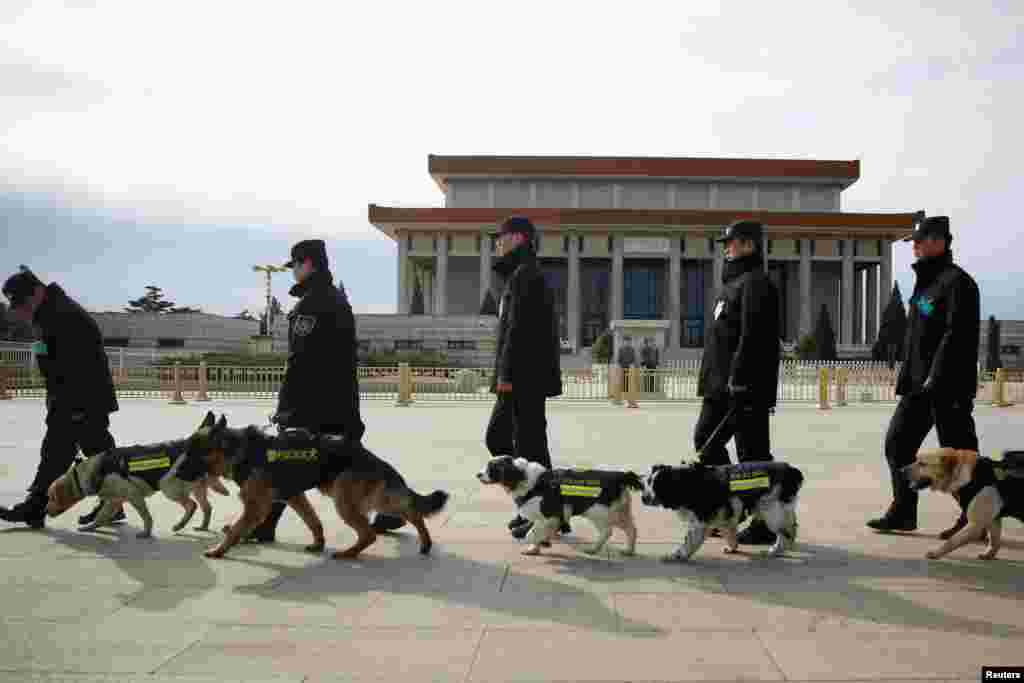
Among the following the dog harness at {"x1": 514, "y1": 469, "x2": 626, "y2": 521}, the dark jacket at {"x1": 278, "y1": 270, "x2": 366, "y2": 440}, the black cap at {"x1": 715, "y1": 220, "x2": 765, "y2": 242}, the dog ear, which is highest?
the black cap at {"x1": 715, "y1": 220, "x2": 765, "y2": 242}

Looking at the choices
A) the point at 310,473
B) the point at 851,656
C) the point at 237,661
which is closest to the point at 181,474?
the point at 310,473

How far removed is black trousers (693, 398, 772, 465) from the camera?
5.12 meters

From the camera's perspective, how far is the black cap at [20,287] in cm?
544

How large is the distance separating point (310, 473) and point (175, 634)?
1519 mm

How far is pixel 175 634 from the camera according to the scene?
3383 mm

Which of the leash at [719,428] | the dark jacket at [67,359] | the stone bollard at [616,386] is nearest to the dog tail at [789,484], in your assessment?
the leash at [719,428]

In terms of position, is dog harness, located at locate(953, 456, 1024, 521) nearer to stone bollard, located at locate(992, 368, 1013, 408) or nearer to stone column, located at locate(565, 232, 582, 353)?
stone bollard, located at locate(992, 368, 1013, 408)

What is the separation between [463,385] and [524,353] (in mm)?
19373

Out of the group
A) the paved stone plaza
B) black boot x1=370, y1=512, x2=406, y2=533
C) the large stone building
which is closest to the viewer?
the paved stone plaza

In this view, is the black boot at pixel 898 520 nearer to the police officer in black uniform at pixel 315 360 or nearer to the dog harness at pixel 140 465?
the police officer in black uniform at pixel 315 360

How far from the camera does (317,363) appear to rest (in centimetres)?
523

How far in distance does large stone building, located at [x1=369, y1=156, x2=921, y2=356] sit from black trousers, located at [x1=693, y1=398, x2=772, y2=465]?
49652 mm

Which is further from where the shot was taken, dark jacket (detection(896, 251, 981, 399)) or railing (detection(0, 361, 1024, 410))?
railing (detection(0, 361, 1024, 410))

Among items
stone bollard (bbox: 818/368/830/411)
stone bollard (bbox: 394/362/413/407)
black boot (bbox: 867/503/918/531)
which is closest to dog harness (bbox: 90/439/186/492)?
black boot (bbox: 867/503/918/531)
